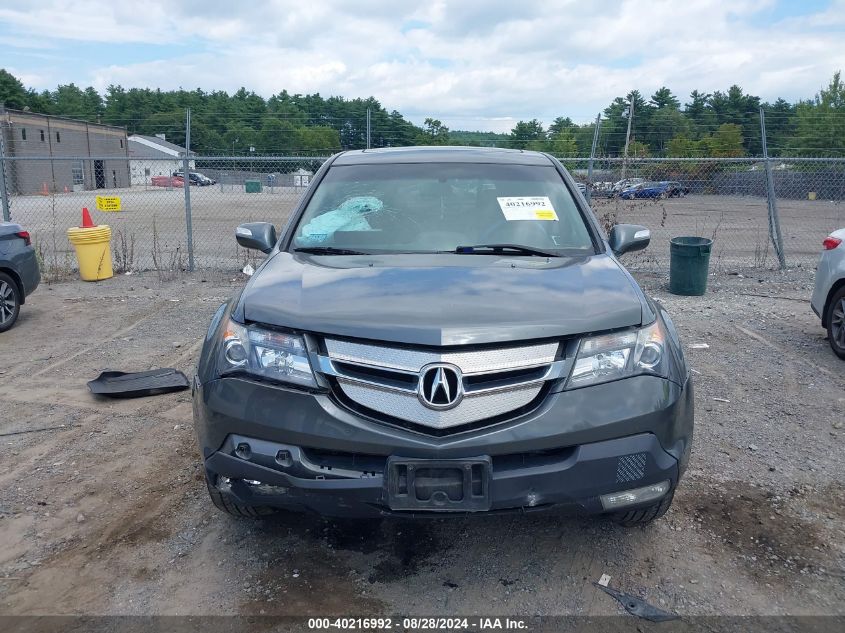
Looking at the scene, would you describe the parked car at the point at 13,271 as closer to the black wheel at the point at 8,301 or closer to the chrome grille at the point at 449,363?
the black wheel at the point at 8,301

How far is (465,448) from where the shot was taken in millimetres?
2566

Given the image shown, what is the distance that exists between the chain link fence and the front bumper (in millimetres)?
4723

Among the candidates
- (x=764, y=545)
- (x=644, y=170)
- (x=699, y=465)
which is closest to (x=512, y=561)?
(x=764, y=545)

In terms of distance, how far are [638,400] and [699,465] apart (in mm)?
1775

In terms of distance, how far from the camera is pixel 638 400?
8.90 feet

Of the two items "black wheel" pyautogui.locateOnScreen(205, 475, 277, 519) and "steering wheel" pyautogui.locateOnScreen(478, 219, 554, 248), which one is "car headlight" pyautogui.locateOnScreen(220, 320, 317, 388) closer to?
"black wheel" pyautogui.locateOnScreen(205, 475, 277, 519)

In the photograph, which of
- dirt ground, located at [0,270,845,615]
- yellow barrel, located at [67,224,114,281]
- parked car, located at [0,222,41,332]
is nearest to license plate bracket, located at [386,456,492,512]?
dirt ground, located at [0,270,845,615]

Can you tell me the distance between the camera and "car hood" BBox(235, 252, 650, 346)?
2701mm

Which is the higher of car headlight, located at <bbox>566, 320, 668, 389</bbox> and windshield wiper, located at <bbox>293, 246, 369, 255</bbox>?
windshield wiper, located at <bbox>293, 246, 369, 255</bbox>

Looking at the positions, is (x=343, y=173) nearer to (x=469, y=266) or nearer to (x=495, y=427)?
(x=469, y=266)

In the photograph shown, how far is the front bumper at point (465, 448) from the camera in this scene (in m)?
2.59

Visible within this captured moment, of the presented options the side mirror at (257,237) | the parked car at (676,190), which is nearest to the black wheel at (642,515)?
the side mirror at (257,237)

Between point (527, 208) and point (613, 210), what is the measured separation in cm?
1038

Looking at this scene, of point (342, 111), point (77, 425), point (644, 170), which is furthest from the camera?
point (342, 111)
